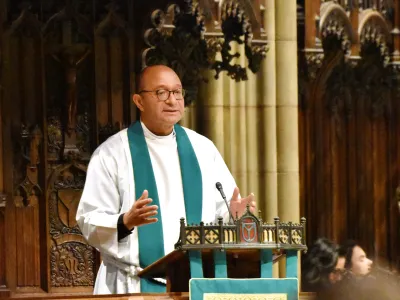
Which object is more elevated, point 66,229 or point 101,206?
point 101,206

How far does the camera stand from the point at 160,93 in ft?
30.2

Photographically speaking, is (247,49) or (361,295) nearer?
(361,295)

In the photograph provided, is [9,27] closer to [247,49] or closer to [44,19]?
[44,19]

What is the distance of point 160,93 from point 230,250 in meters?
1.30

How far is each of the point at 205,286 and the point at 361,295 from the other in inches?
84.7

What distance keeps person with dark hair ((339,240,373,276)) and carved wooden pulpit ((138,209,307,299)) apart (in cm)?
61

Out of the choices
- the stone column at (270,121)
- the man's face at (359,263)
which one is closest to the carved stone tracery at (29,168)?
the stone column at (270,121)

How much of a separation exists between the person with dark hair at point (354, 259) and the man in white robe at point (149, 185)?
0.76 meters

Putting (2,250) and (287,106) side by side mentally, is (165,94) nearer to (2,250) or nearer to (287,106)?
(2,250)

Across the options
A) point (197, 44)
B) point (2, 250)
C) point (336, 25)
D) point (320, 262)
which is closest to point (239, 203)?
point (320, 262)

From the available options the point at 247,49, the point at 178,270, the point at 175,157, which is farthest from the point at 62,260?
the point at 178,270

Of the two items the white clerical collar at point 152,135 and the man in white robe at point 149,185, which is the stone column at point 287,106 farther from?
the white clerical collar at point 152,135

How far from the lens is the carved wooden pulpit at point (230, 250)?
27.0 feet

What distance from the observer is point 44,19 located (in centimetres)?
1336
